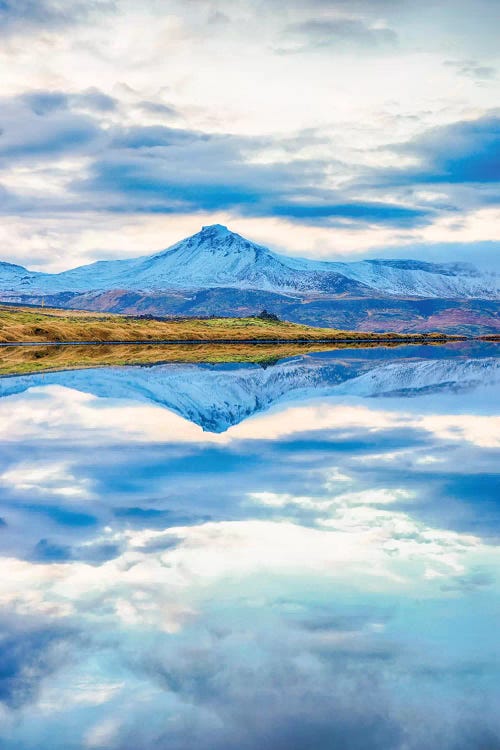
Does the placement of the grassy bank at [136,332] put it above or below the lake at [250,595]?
above

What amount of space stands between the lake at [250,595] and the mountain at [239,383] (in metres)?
11.5

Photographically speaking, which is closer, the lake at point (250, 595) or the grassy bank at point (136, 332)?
the lake at point (250, 595)

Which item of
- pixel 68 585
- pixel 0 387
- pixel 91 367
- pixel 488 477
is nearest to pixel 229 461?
pixel 488 477

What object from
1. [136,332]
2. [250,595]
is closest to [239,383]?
[250,595]

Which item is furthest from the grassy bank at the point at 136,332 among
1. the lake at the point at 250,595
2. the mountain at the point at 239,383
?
the lake at the point at 250,595

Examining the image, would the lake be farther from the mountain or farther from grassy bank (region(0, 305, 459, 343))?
grassy bank (region(0, 305, 459, 343))

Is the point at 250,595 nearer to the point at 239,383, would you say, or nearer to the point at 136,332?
the point at 239,383

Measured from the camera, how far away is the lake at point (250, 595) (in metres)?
8.51

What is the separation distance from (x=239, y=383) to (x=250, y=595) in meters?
45.5

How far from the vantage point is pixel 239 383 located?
57.5 metres

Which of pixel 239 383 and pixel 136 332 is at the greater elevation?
pixel 136 332

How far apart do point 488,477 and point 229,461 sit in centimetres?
747

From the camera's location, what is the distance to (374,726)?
834cm

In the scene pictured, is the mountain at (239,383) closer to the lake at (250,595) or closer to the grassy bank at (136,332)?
the lake at (250,595)
